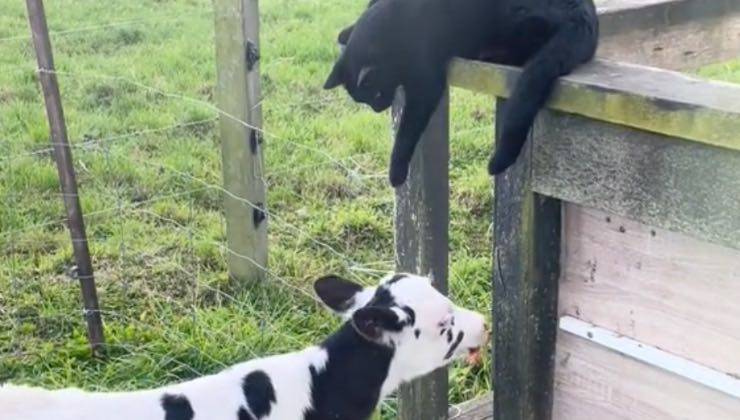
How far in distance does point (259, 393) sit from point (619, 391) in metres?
1.00

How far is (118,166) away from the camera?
18.3 feet

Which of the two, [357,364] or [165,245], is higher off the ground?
[357,364]

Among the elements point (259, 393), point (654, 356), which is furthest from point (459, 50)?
point (259, 393)

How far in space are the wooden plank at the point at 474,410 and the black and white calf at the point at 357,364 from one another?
0.37m

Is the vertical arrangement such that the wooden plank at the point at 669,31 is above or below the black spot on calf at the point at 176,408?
above

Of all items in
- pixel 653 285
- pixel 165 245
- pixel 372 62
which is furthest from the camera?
pixel 165 245

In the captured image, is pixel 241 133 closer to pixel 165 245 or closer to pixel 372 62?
pixel 165 245

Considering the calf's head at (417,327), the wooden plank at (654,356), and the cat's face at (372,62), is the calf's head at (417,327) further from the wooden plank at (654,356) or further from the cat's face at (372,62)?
the cat's face at (372,62)

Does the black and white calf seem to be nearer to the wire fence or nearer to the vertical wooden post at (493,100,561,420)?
the vertical wooden post at (493,100,561,420)

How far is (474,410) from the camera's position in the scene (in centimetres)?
340

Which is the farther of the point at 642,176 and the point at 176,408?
the point at 176,408

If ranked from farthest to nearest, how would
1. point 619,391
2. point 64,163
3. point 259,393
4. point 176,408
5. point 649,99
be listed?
point 64,163, point 259,393, point 176,408, point 619,391, point 649,99

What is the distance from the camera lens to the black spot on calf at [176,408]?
2789 mm

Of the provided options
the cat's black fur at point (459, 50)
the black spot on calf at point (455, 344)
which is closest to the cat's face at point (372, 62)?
the cat's black fur at point (459, 50)
